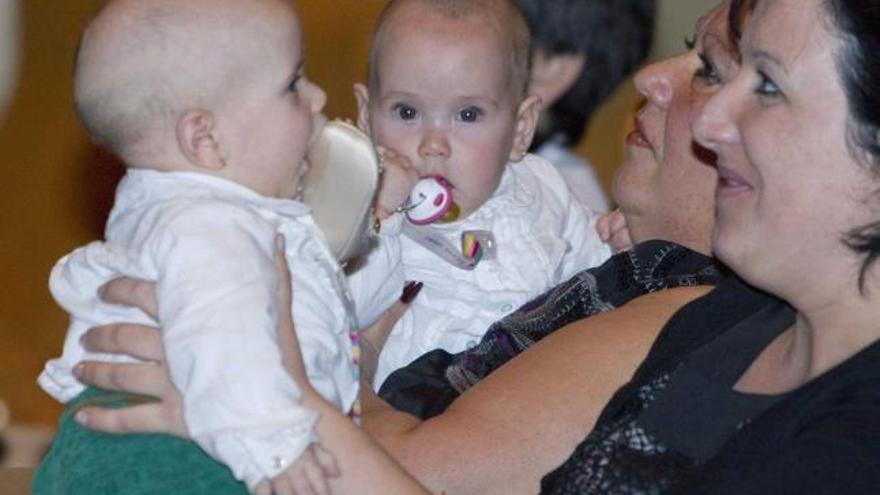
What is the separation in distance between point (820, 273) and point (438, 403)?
0.74 m

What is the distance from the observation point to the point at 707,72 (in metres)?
2.67

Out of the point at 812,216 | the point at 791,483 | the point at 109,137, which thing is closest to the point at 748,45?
the point at 812,216

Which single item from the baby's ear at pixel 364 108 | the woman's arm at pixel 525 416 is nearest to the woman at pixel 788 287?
the woman's arm at pixel 525 416

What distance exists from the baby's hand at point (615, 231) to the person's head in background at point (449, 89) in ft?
0.70

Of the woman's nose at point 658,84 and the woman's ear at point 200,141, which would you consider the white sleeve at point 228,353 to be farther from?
the woman's nose at point 658,84

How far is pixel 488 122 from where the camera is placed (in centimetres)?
280

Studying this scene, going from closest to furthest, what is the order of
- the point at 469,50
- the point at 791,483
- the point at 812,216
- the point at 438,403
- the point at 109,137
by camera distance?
the point at 791,483, the point at 812,216, the point at 109,137, the point at 438,403, the point at 469,50

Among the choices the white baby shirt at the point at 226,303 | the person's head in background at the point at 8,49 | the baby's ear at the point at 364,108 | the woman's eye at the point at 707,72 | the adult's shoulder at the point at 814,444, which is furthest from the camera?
the person's head in background at the point at 8,49

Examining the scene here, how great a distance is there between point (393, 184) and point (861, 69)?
0.75 meters

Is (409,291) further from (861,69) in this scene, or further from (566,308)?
(861,69)

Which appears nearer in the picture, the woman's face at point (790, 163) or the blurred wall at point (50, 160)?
the woman's face at point (790, 163)

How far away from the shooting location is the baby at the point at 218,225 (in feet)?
6.03

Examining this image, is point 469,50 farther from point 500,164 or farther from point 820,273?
point 820,273

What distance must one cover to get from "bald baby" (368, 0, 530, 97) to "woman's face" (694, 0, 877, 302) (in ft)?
2.85
